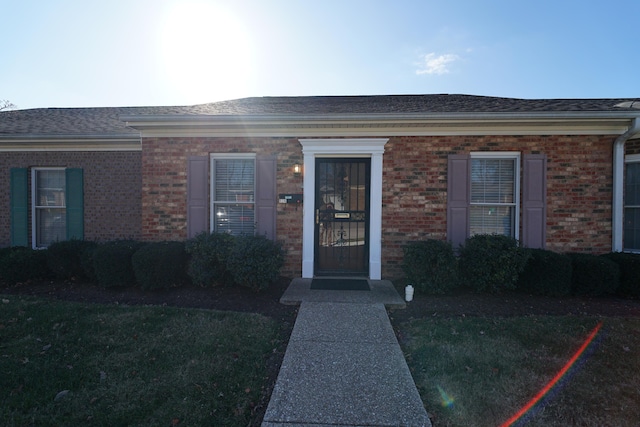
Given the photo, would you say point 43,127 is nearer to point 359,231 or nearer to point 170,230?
point 170,230

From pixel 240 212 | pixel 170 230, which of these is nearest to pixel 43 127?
pixel 170 230

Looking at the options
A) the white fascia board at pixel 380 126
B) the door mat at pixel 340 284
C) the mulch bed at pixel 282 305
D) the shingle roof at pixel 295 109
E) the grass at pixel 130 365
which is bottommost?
the grass at pixel 130 365

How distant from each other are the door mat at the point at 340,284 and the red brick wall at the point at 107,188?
4.52m

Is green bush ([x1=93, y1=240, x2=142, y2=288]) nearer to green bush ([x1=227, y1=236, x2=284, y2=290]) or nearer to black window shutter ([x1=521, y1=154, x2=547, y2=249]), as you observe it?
green bush ([x1=227, y1=236, x2=284, y2=290])

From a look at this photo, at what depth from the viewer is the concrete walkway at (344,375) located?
7.88 ft

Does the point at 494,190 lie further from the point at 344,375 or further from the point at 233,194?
the point at 233,194

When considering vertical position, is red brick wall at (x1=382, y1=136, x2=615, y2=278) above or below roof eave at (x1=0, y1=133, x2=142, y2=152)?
below

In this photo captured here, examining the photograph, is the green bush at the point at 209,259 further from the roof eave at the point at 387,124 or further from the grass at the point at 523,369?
the grass at the point at 523,369

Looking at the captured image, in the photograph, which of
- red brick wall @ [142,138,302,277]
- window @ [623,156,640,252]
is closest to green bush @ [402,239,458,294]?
red brick wall @ [142,138,302,277]

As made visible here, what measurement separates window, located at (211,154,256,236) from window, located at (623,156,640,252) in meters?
7.24

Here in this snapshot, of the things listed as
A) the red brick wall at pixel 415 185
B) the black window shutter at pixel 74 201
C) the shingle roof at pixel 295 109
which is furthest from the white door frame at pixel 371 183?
the black window shutter at pixel 74 201

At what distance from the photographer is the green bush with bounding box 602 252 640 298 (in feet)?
16.8

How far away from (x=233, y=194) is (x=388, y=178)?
3054mm

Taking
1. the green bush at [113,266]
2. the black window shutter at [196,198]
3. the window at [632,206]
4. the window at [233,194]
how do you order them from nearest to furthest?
the green bush at [113,266]
the window at [632,206]
the black window shutter at [196,198]
the window at [233,194]
